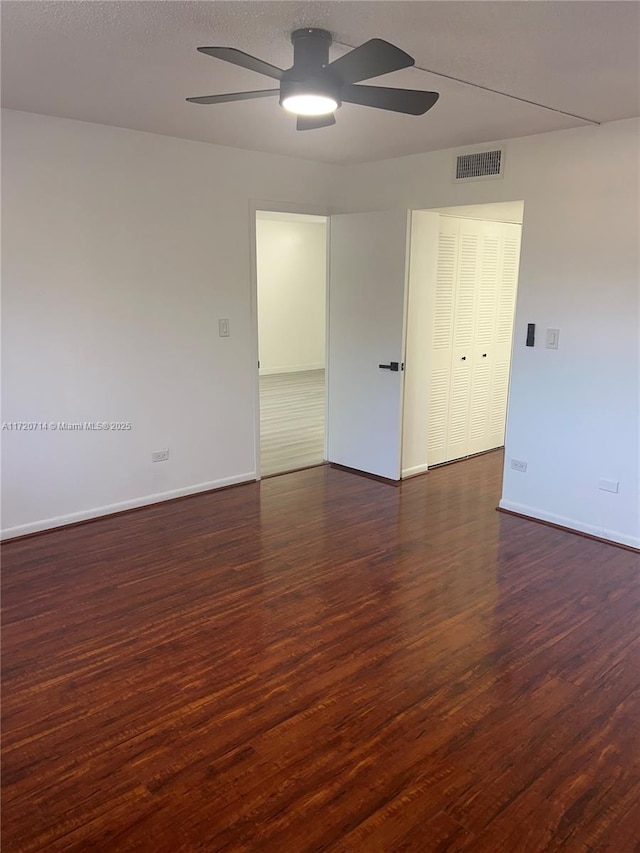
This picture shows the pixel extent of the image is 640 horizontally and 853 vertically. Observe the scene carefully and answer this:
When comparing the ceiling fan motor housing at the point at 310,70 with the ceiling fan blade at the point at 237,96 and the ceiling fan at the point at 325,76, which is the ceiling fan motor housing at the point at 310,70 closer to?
the ceiling fan at the point at 325,76

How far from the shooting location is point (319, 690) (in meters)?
2.42

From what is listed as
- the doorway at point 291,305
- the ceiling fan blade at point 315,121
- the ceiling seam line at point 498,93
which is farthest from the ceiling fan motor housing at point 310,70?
the doorway at point 291,305

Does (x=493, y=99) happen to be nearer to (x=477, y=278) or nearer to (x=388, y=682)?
(x=477, y=278)

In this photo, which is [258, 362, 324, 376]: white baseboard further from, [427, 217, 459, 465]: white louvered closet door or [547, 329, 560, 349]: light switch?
[547, 329, 560, 349]: light switch

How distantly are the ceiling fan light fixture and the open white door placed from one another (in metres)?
2.32

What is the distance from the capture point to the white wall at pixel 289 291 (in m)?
10.2

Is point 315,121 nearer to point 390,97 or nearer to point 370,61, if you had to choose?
point 390,97

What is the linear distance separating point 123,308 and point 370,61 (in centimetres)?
260

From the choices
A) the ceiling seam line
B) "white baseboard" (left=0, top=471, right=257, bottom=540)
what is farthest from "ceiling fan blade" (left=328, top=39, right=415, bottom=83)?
"white baseboard" (left=0, top=471, right=257, bottom=540)

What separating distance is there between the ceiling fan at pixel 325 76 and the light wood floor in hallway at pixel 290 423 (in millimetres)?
3343

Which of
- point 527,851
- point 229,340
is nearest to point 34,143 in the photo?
point 229,340

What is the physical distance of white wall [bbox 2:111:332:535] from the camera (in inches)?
143

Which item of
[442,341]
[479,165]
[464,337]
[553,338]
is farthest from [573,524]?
[479,165]

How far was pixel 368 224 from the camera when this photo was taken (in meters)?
4.79
